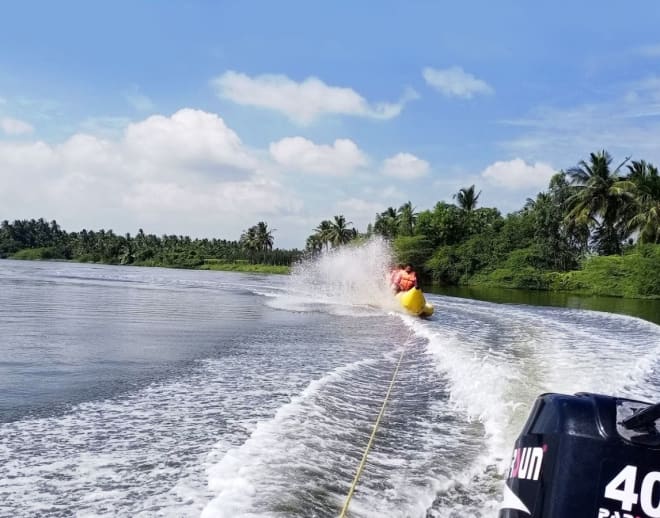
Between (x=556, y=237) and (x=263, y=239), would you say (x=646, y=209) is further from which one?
(x=263, y=239)

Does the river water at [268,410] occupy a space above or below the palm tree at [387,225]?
below

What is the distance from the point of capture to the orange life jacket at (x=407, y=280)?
718 inches

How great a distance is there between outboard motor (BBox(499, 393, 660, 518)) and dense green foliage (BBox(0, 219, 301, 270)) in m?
81.8

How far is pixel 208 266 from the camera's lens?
91.6 meters

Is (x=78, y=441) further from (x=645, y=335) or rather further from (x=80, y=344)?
(x=645, y=335)

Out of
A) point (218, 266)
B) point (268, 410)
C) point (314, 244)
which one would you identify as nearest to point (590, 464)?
point (268, 410)

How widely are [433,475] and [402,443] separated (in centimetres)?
73

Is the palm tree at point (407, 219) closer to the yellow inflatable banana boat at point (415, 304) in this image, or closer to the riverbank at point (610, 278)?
the riverbank at point (610, 278)

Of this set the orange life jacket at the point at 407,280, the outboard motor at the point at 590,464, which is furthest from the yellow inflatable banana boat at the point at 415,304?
the outboard motor at the point at 590,464

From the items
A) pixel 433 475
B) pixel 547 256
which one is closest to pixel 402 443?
pixel 433 475

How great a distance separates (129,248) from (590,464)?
116 metres

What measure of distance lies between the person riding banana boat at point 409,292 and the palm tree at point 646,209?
2626 cm

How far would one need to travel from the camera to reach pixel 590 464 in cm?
227

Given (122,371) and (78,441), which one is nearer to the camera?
(78,441)
